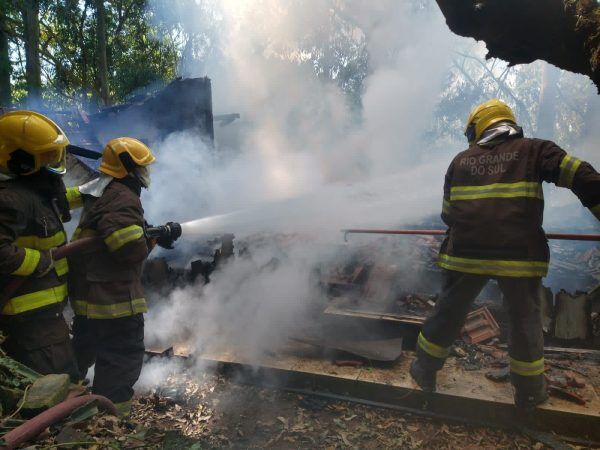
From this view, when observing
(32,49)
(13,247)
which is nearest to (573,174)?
(13,247)

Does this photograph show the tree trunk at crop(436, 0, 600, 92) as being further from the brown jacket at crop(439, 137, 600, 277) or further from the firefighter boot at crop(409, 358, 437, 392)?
the firefighter boot at crop(409, 358, 437, 392)

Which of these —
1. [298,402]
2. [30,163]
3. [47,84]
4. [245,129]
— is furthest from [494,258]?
[47,84]

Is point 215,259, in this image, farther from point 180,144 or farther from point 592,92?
point 592,92

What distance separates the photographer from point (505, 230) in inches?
107

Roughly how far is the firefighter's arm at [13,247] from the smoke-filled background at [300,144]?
1.84 m

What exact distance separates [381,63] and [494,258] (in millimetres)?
14102

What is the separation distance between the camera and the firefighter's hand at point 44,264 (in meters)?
2.40

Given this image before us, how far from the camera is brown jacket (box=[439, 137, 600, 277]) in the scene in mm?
2664

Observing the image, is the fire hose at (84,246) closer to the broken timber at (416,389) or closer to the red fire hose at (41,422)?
the red fire hose at (41,422)

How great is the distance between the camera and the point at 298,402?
135 inches

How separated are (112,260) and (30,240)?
21.6 inches

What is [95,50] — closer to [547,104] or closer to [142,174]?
[142,174]

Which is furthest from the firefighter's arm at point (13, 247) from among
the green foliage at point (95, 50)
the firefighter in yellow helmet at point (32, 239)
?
the green foliage at point (95, 50)

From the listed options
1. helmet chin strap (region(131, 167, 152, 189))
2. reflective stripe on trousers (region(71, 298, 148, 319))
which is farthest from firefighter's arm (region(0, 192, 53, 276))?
helmet chin strap (region(131, 167, 152, 189))
